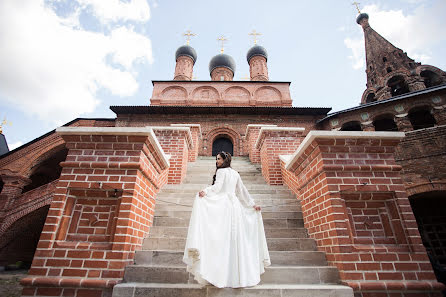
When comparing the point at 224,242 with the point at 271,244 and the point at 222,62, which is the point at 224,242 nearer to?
the point at 271,244

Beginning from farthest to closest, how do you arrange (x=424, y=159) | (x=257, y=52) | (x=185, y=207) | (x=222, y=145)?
(x=257, y=52)
(x=222, y=145)
(x=424, y=159)
(x=185, y=207)

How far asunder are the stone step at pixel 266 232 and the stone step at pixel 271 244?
7.0 inches

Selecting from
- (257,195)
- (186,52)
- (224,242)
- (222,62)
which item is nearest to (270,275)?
(224,242)

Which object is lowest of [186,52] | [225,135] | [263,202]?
[263,202]

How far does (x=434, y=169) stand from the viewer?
7582mm

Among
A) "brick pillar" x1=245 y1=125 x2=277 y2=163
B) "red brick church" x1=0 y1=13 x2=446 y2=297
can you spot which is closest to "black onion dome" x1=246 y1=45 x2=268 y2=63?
"brick pillar" x1=245 y1=125 x2=277 y2=163

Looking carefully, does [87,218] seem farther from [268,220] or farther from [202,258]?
[268,220]

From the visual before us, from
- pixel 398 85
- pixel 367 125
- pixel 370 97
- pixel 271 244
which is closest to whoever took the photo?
pixel 271 244

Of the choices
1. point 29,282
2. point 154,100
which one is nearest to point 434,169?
point 29,282

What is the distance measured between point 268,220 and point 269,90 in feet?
45.7

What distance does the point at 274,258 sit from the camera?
278cm

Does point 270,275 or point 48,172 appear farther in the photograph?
point 48,172

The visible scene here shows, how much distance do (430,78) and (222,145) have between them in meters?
14.5

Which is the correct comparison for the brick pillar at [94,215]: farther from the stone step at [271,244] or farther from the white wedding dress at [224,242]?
the white wedding dress at [224,242]
